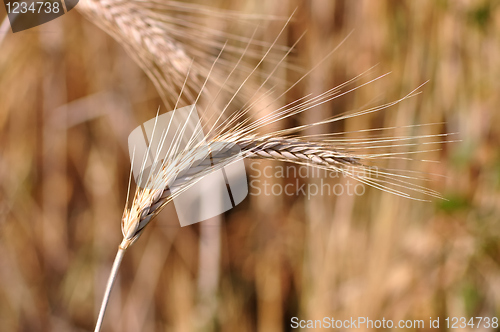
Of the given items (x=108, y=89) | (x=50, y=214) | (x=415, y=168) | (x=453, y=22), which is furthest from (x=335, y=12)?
(x=50, y=214)

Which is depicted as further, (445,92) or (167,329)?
(167,329)

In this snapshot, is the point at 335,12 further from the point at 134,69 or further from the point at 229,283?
the point at 229,283

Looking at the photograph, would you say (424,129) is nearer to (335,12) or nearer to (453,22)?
(453,22)

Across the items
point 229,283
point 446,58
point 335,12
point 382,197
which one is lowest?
point 229,283

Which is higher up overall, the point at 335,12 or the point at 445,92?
A: the point at 335,12

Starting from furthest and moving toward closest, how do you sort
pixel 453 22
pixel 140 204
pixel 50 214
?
pixel 50 214 → pixel 453 22 → pixel 140 204

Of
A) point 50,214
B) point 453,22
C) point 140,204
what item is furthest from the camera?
point 50,214
